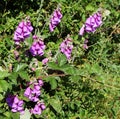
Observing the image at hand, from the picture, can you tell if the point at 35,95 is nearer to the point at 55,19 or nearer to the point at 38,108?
the point at 38,108

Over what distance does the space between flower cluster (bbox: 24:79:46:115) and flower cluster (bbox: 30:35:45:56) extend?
0.26 metres

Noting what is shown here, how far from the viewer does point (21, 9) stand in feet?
13.1

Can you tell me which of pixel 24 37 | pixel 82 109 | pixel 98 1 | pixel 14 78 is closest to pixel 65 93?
pixel 82 109

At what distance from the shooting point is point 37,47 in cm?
294

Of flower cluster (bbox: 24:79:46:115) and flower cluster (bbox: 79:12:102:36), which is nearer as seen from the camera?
flower cluster (bbox: 24:79:46:115)

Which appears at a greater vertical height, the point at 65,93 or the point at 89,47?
the point at 89,47

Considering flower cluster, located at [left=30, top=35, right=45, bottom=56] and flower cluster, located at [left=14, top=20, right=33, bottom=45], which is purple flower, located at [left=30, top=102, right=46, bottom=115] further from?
flower cluster, located at [left=14, top=20, right=33, bottom=45]

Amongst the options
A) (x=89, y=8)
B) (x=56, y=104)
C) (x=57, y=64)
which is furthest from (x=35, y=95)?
(x=89, y=8)

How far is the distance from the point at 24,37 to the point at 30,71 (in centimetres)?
30

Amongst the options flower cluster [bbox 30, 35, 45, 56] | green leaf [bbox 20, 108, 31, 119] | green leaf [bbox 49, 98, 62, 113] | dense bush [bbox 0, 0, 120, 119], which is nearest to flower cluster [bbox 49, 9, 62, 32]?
dense bush [bbox 0, 0, 120, 119]

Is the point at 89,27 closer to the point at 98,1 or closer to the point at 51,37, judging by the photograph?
the point at 51,37

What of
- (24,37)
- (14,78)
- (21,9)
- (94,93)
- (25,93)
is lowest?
(94,93)

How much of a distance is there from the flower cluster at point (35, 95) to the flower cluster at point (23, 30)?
0.34 meters

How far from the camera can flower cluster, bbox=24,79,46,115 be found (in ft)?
9.37
